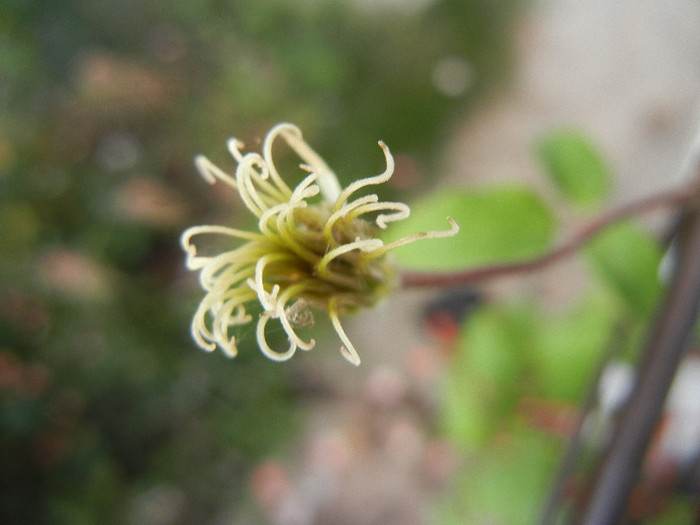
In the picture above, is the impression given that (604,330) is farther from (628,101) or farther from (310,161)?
(628,101)

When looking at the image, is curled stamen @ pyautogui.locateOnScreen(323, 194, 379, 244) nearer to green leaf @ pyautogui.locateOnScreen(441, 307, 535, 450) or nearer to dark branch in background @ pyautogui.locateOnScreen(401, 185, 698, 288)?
dark branch in background @ pyautogui.locateOnScreen(401, 185, 698, 288)

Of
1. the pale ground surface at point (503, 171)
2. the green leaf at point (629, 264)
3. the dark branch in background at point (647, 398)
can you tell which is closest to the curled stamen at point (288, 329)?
the dark branch in background at point (647, 398)

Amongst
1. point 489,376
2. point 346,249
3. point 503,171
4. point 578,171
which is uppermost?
point 503,171

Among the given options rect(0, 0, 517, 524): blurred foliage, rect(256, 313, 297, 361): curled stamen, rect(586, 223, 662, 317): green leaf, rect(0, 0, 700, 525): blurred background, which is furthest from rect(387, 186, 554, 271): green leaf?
rect(0, 0, 517, 524): blurred foliage

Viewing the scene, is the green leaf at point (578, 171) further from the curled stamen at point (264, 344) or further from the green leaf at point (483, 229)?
the curled stamen at point (264, 344)

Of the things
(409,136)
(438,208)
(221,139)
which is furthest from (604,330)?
(221,139)

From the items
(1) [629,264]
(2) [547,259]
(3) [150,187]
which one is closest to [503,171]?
(3) [150,187]

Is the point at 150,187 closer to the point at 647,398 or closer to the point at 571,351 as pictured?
the point at 571,351
